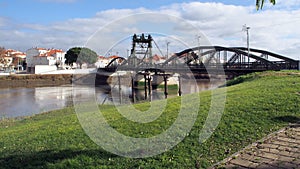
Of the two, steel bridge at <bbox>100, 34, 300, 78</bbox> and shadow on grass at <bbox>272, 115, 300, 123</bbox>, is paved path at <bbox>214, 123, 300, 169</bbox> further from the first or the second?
steel bridge at <bbox>100, 34, 300, 78</bbox>

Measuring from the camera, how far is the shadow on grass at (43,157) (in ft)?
15.3

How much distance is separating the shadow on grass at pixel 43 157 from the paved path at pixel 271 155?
209cm

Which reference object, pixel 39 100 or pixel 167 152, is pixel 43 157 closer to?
pixel 167 152

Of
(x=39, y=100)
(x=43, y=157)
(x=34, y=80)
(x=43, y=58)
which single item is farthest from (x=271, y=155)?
(x=43, y=58)

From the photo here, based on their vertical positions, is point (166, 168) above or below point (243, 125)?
below

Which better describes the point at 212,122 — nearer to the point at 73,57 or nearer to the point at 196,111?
the point at 196,111

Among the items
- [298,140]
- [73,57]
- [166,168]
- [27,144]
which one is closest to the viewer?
[166,168]

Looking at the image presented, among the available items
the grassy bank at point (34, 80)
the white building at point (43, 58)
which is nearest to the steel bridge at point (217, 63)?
the grassy bank at point (34, 80)

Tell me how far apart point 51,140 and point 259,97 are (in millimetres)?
6455

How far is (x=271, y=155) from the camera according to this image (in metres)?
4.49

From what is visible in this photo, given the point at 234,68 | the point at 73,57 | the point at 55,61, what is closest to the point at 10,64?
the point at 55,61

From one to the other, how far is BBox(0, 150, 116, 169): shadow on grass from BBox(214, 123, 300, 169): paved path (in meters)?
2.09

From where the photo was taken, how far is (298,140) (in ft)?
16.8

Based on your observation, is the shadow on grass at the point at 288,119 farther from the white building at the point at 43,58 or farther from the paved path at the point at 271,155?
the white building at the point at 43,58
